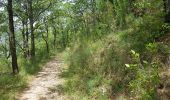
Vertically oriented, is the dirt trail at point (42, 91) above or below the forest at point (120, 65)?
below

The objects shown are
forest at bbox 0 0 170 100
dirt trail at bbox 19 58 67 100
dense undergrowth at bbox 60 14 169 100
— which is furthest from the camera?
dirt trail at bbox 19 58 67 100

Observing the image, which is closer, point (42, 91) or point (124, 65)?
point (124, 65)

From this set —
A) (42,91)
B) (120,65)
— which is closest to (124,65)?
(120,65)

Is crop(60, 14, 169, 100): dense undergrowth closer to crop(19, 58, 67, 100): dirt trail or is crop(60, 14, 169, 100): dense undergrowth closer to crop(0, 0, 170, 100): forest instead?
crop(0, 0, 170, 100): forest

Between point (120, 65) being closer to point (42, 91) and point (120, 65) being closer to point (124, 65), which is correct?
point (124, 65)

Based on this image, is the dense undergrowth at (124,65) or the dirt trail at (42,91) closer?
the dense undergrowth at (124,65)

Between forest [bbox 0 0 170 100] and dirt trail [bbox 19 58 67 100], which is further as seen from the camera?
dirt trail [bbox 19 58 67 100]

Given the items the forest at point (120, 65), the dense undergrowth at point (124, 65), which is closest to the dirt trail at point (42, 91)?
the forest at point (120, 65)

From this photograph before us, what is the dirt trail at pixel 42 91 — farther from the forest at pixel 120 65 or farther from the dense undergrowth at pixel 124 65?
the dense undergrowth at pixel 124 65

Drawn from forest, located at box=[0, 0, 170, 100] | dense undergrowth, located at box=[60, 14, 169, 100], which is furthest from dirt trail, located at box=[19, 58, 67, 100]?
dense undergrowth, located at box=[60, 14, 169, 100]

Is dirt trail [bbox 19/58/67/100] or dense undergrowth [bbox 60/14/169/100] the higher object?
dense undergrowth [bbox 60/14/169/100]

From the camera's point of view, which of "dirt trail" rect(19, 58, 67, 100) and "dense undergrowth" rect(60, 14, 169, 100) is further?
"dirt trail" rect(19, 58, 67, 100)

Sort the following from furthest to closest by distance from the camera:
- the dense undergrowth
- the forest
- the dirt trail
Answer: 1. the dirt trail
2. the forest
3. the dense undergrowth

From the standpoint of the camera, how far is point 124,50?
28.0 feet
